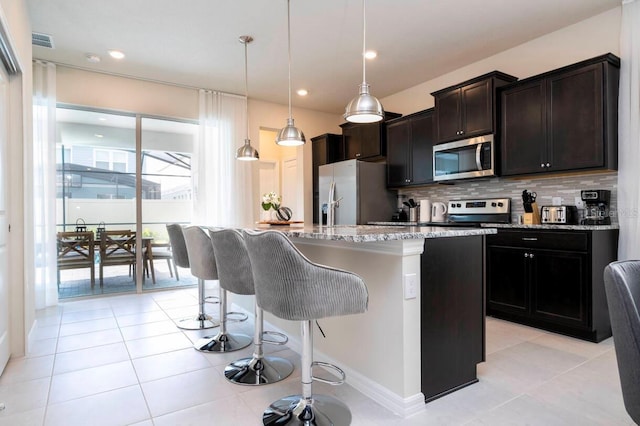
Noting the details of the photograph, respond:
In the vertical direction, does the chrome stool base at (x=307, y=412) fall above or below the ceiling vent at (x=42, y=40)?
below

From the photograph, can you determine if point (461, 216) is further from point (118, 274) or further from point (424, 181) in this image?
point (118, 274)

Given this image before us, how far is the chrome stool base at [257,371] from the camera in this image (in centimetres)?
224

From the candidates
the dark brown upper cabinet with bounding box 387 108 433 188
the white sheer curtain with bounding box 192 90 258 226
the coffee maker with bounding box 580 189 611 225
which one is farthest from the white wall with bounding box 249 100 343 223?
the coffee maker with bounding box 580 189 611 225

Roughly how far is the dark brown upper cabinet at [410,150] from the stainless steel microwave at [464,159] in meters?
0.25

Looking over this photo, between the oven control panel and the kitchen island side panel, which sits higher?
the oven control panel

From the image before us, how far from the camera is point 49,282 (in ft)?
13.8

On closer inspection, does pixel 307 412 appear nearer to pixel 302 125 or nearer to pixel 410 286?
pixel 410 286

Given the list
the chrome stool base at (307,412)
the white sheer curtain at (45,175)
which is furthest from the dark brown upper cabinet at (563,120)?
the white sheer curtain at (45,175)

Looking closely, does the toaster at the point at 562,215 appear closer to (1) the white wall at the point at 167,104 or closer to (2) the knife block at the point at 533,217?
(2) the knife block at the point at 533,217

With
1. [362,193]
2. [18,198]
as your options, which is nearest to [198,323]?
[18,198]

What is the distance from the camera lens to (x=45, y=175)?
4172 mm

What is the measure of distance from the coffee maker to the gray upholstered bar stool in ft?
8.66

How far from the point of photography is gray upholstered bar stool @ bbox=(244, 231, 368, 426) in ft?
5.15

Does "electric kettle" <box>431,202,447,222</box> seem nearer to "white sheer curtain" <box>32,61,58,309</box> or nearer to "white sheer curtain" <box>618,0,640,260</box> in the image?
"white sheer curtain" <box>618,0,640,260</box>
